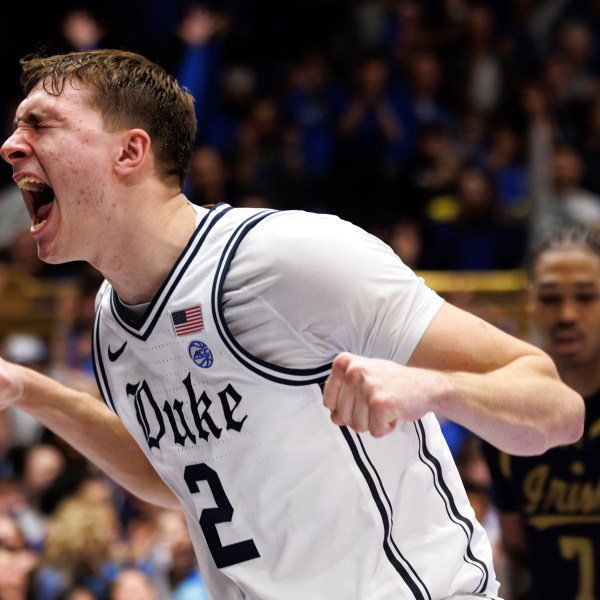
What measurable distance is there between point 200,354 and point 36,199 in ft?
2.20

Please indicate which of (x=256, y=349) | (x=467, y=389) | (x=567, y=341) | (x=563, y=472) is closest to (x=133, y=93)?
(x=256, y=349)

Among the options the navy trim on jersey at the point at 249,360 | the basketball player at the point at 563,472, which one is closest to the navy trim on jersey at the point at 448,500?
the navy trim on jersey at the point at 249,360

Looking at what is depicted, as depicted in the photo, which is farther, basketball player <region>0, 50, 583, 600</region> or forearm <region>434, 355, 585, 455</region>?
basketball player <region>0, 50, 583, 600</region>

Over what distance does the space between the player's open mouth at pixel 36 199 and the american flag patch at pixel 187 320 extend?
0.45 m

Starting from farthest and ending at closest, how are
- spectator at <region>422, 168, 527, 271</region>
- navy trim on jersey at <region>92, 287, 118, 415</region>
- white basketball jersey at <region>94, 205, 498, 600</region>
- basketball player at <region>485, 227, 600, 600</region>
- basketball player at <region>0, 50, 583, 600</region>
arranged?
1. spectator at <region>422, 168, 527, 271</region>
2. basketball player at <region>485, 227, 600, 600</region>
3. navy trim on jersey at <region>92, 287, 118, 415</region>
4. white basketball jersey at <region>94, 205, 498, 600</region>
5. basketball player at <region>0, 50, 583, 600</region>

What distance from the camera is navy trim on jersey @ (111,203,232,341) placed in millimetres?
3045

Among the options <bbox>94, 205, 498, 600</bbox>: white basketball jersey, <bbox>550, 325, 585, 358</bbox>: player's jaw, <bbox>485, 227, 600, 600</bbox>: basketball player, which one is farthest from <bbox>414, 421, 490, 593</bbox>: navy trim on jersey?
<bbox>550, 325, 585, 358</bbox>: player's jaw

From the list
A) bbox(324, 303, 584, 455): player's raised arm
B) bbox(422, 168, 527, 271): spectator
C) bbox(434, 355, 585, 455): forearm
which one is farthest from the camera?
bbox(422, 168, 527, 271): spectator

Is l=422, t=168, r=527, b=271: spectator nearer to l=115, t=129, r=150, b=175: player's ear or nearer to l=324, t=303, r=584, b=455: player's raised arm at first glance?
l=115, t=129, r=150, b=175: player's ear

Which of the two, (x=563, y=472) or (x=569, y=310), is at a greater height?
(x=569, y=310)

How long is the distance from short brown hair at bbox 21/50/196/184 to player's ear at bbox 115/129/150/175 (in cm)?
4

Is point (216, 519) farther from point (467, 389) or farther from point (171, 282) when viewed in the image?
point (467, 389)

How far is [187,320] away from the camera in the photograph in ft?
9.79

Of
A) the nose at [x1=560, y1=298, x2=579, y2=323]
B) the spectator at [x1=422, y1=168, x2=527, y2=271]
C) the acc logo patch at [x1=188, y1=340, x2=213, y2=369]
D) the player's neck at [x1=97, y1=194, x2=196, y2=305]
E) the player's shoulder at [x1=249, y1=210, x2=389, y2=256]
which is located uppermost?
the player's shoulder at [x1=249, y1=210, x2=389, y2=256]
